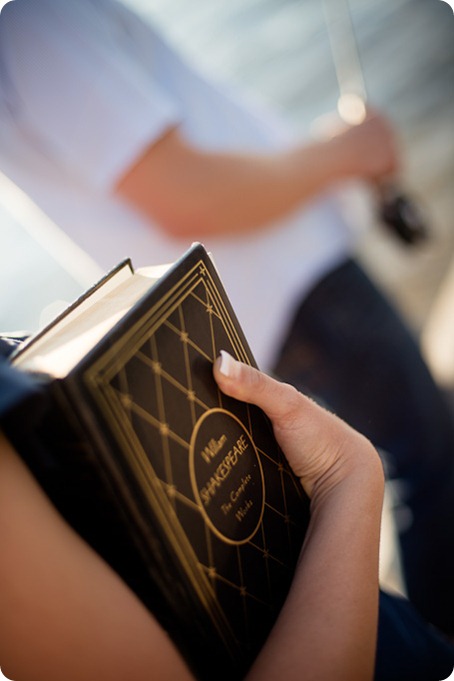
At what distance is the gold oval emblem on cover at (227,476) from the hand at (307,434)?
0.11 feet

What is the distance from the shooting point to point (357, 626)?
45 centimetres

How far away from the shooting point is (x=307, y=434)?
0.52 meters

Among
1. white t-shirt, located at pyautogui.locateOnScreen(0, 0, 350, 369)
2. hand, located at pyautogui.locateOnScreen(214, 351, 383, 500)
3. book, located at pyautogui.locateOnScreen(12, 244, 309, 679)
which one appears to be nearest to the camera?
book, located at pyautogui.locateOnScreen(12, 244, 309, 679)

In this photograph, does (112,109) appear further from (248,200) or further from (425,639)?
(425,639)

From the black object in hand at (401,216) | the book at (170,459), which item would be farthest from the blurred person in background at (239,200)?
the book at (170,459)

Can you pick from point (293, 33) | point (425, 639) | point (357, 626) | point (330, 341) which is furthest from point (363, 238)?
point (293, 33)

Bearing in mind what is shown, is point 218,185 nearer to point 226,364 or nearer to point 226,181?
point 226,181

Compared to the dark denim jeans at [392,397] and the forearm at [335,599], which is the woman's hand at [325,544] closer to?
the forearm at [335,599]

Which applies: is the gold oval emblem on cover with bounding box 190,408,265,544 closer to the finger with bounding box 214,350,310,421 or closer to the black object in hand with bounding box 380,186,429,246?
the finger with bounding box 214,350,310,421

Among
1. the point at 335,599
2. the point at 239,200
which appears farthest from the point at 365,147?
the point at 335,599

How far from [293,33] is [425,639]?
4.62 meters

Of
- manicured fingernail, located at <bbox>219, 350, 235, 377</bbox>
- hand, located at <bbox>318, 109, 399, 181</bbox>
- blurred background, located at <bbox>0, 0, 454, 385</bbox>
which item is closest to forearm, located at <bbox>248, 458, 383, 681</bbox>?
manicured fingernail, located at <bbox>219, 350, 235, 377</bbox>

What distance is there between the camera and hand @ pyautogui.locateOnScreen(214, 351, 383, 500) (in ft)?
1.57

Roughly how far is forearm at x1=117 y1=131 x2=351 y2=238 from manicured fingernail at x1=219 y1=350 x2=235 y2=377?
0.39 m
